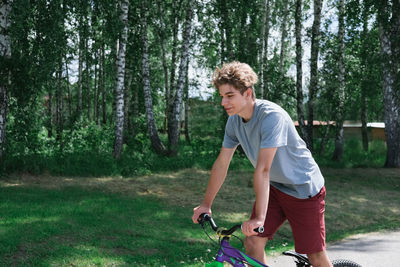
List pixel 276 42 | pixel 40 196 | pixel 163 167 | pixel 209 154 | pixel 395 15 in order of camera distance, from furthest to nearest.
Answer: pixel 276 42
pixel 209 154
pixel 163 167
pixel 395 15
pixel 40 196

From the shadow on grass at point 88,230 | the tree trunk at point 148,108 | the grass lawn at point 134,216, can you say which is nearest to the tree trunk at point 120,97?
the grass lawn at point 134,216

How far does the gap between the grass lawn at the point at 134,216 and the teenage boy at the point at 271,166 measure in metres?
2.17

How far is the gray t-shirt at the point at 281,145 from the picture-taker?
278 cm

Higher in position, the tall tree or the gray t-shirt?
the tall tree

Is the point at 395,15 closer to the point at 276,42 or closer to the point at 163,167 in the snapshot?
the point at 163,167

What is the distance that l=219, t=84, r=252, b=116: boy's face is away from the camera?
271 centimetres

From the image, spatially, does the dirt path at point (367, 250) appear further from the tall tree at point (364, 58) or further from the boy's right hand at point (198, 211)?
the tall tree at point (364, 58)

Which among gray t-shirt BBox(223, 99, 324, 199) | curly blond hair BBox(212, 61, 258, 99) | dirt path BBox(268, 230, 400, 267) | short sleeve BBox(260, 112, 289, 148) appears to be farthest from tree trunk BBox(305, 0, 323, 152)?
curly blond hair BBox(212, 61, 258, 99)

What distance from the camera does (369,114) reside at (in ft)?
94.0

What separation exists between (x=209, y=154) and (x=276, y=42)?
50.1 feet

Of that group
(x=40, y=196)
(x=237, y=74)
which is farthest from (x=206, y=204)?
(x=40, y=196)

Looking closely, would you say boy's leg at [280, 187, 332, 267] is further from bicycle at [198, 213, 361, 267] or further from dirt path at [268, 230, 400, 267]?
dirt path at [268, 230, 400, 267]

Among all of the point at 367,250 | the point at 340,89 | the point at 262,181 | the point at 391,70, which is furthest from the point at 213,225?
the point at 340,89

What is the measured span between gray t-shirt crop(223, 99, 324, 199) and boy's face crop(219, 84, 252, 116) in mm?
167
